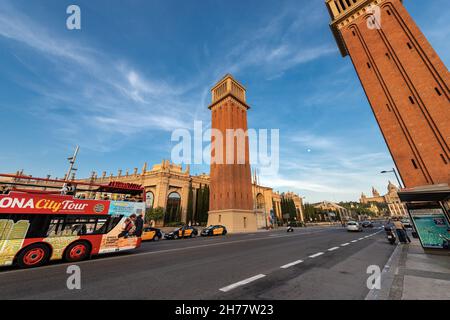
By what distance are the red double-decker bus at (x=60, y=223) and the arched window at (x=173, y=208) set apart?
3901cm

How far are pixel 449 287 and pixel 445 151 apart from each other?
57.2 feet

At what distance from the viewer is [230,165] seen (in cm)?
4153

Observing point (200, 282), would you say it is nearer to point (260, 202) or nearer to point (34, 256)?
point (34, 256)

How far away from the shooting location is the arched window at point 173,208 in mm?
48062

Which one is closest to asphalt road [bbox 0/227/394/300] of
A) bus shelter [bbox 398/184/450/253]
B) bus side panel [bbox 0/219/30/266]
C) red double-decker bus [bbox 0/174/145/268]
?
bus side panel [bbox 0/219/30/266]

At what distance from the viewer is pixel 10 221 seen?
7480mm

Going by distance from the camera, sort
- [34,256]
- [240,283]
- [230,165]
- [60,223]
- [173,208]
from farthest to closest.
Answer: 1. [173,208]
2. [230,165]
3. [60,223]
4. [34,256]
5. [240,283]

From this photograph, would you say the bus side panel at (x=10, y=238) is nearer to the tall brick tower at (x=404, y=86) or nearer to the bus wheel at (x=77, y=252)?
the bus wheel at (x=77, y=252)

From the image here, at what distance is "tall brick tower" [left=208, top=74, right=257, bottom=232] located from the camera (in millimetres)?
39062

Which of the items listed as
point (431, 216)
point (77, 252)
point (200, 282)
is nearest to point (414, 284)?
point (200, 282)

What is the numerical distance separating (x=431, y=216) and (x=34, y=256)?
782 inches

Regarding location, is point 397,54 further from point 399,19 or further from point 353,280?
point 353,280

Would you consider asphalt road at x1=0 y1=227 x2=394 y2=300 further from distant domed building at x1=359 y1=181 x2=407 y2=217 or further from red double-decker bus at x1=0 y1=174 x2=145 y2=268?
distant domed building at x1=359 y1=181 x2=407 y2=217
